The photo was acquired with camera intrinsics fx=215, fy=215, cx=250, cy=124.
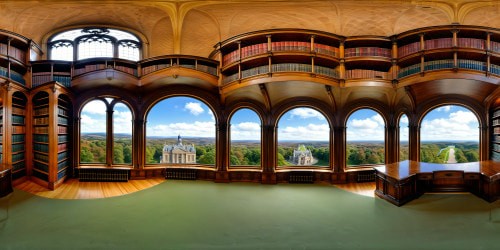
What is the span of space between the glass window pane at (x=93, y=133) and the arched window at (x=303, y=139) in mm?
6267

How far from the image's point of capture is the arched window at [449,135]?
7159 mm

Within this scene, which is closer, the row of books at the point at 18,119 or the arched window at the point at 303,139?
the row of books at the point at 18,119

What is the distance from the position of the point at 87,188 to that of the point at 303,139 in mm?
6886

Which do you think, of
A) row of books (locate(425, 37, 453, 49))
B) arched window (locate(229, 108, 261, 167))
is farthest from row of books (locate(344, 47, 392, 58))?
arched window (locate(229, 108, 261, 167))

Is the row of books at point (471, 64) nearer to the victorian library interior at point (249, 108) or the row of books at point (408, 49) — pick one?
the victorian library interior at point (249, 108)

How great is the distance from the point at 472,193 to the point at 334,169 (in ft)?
10.9

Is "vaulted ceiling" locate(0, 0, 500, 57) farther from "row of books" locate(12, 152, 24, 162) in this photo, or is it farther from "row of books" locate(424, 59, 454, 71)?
"row of books" locate(12, 152, 24, 162)

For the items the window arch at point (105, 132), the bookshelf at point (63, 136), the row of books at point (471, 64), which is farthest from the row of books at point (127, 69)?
the row of books at point (471, 64)

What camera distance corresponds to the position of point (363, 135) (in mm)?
7504

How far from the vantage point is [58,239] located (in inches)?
137

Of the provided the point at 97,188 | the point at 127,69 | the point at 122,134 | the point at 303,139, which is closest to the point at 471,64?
the point at 303,139

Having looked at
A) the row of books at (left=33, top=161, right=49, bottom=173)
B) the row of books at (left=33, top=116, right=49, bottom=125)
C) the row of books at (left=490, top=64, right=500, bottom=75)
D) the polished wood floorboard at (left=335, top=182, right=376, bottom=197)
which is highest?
the row of books at (left=490, top=64, right=500, bottom=75)

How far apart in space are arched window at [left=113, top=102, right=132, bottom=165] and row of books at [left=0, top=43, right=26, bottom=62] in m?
3.17

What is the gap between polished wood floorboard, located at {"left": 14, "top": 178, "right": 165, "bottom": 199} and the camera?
5.65 metres
